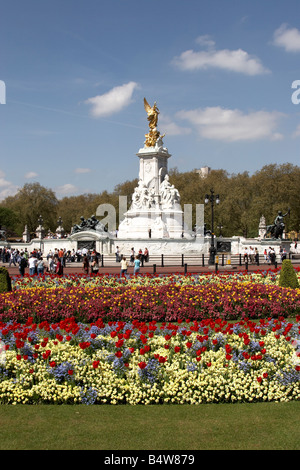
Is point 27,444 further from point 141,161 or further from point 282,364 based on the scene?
point 141,161

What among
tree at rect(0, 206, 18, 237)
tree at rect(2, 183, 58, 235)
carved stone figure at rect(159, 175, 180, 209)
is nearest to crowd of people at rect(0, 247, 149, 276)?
carved stone figure at rect(159, 175, 180, 209)

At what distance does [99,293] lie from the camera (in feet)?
45.3

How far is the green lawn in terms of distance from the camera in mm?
5570

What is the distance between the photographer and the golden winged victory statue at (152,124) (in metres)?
50.1

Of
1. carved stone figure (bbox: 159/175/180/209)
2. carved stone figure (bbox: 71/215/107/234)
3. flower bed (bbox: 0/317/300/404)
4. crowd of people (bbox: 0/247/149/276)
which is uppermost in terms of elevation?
carved stone figure (bbox: 159/175/180/209)

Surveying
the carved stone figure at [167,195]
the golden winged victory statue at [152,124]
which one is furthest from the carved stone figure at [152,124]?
the carved stone figure at [167,195]

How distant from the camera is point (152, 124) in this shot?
5119 centimetres

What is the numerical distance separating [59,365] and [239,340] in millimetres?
3001

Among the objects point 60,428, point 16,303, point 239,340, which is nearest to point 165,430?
point 60,428

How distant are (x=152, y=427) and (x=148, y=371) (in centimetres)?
119

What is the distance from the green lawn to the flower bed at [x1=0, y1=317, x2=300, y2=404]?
0.19m

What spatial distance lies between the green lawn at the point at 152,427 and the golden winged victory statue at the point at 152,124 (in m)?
44.6

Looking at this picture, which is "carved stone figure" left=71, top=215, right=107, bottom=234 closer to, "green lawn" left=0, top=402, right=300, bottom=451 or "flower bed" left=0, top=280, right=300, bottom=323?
"flower bed" left=0, top=280, right=300, bottom=323

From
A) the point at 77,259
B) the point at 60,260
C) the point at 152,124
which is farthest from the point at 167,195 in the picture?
the point at 60,260
